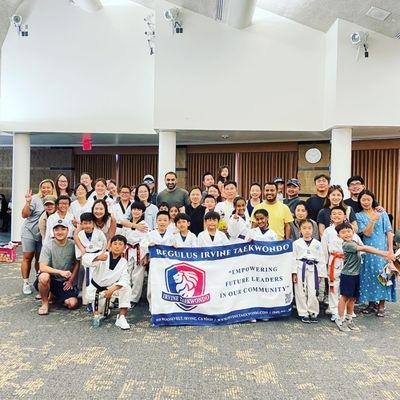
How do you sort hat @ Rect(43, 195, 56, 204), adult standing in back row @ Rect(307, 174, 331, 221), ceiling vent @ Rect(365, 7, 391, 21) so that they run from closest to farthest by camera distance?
adult standing in back row @ Rect(307, 174, 331, 221), hat @ Rect(43, 195, 56, 204), ceiling vent @ Rect(365, 7, 391, 21)

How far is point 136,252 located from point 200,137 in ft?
16.3

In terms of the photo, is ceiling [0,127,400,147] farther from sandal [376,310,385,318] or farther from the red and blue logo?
the red and blue logo

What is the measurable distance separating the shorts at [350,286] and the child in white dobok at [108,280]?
2.09 m

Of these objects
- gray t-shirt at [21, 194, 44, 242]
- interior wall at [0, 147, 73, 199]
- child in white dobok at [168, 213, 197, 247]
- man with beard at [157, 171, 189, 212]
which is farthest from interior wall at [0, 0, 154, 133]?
child in white dobok at [168, 213, 197, 247]

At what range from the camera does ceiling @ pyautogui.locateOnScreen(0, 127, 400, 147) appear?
25.8 ft

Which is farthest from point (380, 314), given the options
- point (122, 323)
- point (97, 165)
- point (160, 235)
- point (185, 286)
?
point (97, 165)

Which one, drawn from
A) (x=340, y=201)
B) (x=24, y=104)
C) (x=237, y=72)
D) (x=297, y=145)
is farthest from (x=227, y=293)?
(x=24, y=104)

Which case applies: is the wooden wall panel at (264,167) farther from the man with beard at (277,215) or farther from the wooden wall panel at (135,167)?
the man with beard at (277,215)

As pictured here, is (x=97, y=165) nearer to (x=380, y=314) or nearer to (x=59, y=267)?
(x=59, y=267)

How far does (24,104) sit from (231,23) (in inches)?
186

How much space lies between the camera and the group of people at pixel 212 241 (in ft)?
12.8

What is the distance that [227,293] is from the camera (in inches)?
155

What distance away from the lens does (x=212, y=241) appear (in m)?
4.20

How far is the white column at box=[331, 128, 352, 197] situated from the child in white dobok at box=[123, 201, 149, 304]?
421 cm
